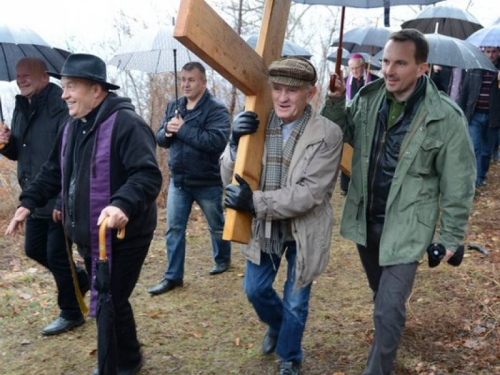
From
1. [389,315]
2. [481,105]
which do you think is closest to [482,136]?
[481,105]

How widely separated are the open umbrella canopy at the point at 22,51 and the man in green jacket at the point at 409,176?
3.09 m

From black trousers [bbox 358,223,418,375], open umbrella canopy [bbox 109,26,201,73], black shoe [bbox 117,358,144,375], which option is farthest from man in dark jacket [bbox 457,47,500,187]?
black shoe [bbox 117,358,144,375]

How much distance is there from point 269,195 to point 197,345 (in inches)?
68.7

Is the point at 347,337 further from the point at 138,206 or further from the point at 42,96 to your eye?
the point at 42,96

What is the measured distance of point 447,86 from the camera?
28.5ft

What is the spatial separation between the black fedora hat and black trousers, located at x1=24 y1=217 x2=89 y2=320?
148 cm

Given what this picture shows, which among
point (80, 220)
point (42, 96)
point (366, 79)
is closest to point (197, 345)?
point (80, 220)

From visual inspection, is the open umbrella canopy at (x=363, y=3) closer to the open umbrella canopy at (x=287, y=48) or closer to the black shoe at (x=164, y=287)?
the black shoe at (x=164, y=287)

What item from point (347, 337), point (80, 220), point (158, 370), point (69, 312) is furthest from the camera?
point (69, 312)

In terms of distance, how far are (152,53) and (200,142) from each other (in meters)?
1.43

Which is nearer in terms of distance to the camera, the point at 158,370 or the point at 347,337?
the point at 158,370

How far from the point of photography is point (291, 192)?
3.32 metres

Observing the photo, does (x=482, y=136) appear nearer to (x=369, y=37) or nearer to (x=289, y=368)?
(x=369, y=37)

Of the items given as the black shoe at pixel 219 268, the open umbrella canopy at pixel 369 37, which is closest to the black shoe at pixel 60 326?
Result: the black shoe at pixel 219 268
